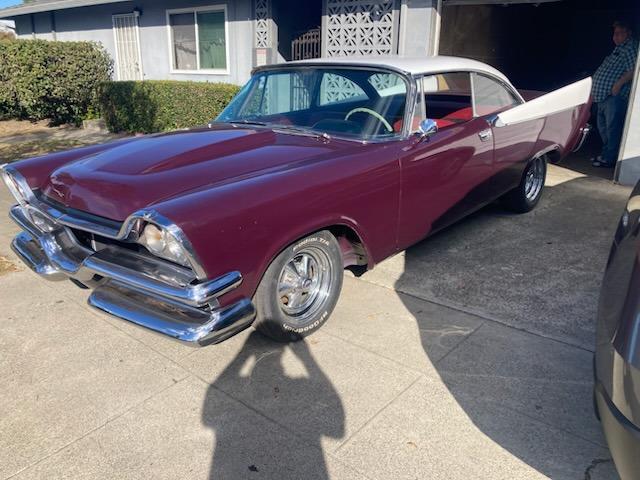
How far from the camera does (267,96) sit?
4.56m

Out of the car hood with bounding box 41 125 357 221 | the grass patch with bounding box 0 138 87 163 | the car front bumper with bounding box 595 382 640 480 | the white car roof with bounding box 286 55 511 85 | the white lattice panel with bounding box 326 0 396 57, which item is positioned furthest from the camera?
the grass patch with bounding box 0 138 87 163

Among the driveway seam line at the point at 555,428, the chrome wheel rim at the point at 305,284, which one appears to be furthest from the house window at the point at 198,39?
the driveway seam line at the point at 555,428

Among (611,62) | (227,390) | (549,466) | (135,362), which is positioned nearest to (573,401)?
(549,466)

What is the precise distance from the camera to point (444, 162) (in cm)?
405

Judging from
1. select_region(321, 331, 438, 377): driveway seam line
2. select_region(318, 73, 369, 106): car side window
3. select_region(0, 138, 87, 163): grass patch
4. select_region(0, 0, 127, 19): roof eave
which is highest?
select_region(0, 0, 127, 19): roof eave

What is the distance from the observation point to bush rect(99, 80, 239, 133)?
401 inches

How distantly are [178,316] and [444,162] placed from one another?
2.28 m

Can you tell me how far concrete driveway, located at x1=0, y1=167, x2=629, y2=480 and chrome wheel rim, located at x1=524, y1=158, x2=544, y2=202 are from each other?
1.62 metres

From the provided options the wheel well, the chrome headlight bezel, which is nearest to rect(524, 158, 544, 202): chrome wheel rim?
the wheel well

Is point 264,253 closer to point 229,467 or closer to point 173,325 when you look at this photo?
point 173,325

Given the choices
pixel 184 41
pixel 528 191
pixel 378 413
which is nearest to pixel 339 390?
pixel 378 413

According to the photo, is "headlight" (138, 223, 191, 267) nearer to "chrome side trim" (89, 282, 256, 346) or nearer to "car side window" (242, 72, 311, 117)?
"chrome side trim" (89, 282, 256, 346)

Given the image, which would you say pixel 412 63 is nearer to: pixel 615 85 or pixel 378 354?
pixel 378 354

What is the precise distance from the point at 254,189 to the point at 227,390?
1.07 metres
